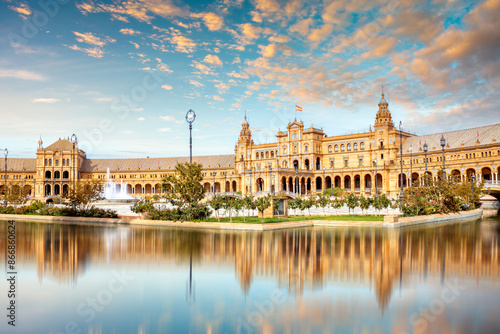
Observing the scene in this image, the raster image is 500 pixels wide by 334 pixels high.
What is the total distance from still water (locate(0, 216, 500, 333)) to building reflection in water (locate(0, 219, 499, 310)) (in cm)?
6

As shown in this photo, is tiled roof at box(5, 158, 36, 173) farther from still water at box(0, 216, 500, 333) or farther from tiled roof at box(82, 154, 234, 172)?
still water at box(0, 216, 500, 333)

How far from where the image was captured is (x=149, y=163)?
364ft

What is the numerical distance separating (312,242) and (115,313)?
46.9 feet

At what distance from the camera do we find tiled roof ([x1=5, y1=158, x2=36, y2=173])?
109963 millimetres

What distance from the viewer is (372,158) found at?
81.9 meters

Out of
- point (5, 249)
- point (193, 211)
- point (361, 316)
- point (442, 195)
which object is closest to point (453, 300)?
point (361, 316)

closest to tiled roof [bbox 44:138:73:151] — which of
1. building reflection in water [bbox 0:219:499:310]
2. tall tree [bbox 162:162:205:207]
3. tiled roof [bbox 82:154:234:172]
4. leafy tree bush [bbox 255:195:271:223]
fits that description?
tiled roof [bbox 82:154:234:172]

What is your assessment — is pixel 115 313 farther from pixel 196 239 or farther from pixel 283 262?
pixel 196 239

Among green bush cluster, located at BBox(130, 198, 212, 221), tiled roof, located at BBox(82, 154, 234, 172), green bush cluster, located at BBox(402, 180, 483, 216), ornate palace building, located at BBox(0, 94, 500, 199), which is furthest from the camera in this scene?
tiled roof, located at BBox(82, 154, 234, 172)

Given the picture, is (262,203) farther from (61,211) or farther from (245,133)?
(245,133)

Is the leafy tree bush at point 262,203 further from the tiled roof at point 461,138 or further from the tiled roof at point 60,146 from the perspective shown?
the tiled roof at point 60,146

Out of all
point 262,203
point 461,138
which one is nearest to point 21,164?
point 262,203

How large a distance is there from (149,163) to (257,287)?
335 feet

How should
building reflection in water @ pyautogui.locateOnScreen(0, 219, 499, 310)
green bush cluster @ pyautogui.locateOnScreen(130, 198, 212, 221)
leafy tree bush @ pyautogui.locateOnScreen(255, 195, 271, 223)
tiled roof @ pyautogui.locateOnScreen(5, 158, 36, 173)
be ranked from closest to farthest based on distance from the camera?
building reflection in water @ pyautogui.locateOnScreen(0, 219, 499, 310) < green bush cluster @ pyautogui.locateOnScreen(130, 198, 212, 221) < leafy tree bush @ pyautogui.locateOnScreen(255, 195, 271, 223) < tiled roof @ pyautogui.locateOnScreen(5, 158, 36, 173)
